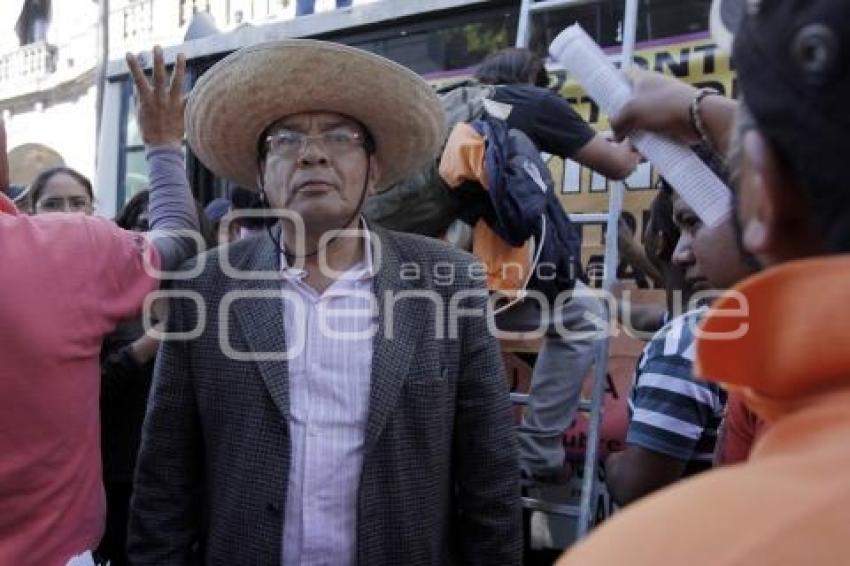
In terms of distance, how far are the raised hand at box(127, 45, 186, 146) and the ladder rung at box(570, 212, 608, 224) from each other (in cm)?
168

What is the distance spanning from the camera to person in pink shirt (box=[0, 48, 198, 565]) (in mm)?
1536

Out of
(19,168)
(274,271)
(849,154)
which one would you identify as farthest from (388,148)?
(19,168)

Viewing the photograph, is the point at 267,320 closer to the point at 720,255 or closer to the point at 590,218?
the point at 720,255

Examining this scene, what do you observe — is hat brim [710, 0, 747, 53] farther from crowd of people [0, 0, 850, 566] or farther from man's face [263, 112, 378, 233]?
man's face [263, 112, 378, 233]

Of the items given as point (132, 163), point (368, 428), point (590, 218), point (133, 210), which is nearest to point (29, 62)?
point (132, 163)

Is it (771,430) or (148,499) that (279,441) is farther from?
(771,430)

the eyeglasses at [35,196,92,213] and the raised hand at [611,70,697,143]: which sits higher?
the raised hand at [611,70,697,143]

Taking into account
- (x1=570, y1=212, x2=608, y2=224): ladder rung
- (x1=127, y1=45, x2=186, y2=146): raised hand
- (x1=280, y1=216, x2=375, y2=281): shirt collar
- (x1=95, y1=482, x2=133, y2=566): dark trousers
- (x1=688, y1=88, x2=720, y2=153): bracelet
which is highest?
(x1=127, y1=45, x2=186, y2=146): raised hand

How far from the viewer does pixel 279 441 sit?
1.73 m

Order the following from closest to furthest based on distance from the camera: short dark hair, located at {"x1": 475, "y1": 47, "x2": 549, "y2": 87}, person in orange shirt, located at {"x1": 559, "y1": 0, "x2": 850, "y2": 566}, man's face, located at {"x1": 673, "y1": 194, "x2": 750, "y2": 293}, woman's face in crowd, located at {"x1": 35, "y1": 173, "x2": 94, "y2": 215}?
1. person in orange shirt, located at {"x1": 559, "y1": 0, "x2": 850, "y2": 566}
2. man's face, located at {"x1": 673, "y1": 194, "x2": 750, "y2": 293}
3. short dark hair, located at {"x1": 475, "y1": 47, "x2": 549, "y2": 87}
4. woman's face in crowd, located at {"x1": 35, "y1": 173, "x2": 94, "y2": 215}

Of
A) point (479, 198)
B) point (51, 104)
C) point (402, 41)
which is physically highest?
point (51, 104)

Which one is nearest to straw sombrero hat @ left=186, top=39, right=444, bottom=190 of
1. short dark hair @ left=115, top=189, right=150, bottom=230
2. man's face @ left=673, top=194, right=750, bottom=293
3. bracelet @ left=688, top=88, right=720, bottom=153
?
man's face @ left=673, top=194, right=750, bottom=293

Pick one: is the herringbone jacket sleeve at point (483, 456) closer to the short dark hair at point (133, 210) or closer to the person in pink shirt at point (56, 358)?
the person in pink shirt at point (56, 358)

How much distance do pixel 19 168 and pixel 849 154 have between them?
5.29 m
